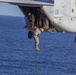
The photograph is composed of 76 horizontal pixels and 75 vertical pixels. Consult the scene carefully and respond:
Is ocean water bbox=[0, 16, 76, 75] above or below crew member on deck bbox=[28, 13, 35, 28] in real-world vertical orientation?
below

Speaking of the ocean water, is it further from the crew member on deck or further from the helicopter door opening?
the crew member on deck

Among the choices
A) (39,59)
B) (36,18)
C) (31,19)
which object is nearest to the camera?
(31,19)

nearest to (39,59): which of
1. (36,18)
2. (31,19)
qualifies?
(36,18)

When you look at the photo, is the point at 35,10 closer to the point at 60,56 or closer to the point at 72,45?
the point at 60,56

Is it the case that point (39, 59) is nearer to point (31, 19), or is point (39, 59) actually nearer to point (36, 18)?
point (36, 18)

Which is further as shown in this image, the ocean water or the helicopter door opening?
the ocean water

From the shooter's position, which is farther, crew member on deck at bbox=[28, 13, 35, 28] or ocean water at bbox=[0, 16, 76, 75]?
ocean water at bbox=[0, 16, 76, 75]

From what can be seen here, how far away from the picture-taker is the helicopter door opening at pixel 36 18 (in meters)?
23.3

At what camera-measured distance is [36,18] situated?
77.6 ft

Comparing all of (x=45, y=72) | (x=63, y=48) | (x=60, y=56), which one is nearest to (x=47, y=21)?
(x=45, y=72)

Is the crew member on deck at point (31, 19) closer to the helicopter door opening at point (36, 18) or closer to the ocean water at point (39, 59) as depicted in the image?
the helicopter door opening at point (36, 18)

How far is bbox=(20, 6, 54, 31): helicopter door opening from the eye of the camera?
23.3 metres

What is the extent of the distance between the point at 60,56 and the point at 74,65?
18.8 m

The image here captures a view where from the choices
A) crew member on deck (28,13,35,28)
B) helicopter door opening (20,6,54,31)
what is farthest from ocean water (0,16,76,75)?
crew member on deck (28,13,35,28)
